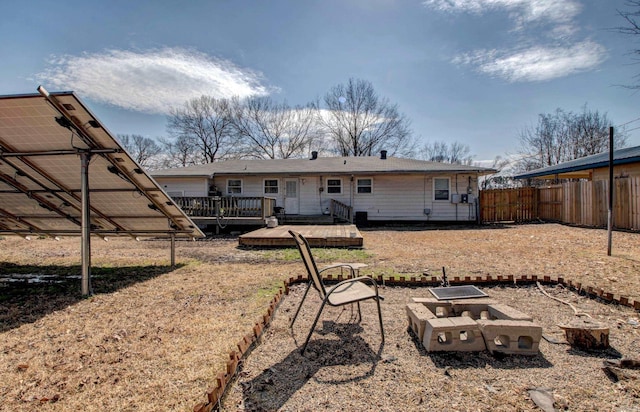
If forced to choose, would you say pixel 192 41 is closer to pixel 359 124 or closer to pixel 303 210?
pixel 303 210

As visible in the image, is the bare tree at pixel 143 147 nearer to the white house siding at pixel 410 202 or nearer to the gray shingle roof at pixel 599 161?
the white house siding at pixel 410 202

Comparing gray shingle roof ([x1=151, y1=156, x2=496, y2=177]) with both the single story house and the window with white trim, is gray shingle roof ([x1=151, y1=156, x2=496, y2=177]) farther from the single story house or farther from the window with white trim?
the window with white trim

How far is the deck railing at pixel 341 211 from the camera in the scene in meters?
15.7

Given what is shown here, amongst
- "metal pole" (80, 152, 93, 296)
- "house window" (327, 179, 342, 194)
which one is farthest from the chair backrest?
"house window" (327, 179, 342, 194)

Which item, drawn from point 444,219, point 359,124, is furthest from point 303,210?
point 359,124

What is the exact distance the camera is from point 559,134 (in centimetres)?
3472

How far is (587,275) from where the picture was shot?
560 centimetres

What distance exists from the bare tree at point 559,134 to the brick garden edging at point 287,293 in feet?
116

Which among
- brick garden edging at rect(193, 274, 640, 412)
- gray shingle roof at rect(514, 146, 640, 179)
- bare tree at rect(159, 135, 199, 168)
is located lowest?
brick garden edging at rect(193, 274, 640, 412)

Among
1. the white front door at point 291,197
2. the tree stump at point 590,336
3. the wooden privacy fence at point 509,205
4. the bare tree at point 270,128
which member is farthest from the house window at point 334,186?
the bare tree at point 270,128

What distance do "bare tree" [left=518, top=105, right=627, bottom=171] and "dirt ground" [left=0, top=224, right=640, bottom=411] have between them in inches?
1371

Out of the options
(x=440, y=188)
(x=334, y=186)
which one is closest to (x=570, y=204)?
(x=440, y=188)

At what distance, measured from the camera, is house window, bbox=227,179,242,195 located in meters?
17.6

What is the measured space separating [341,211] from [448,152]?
40190 millimetres
